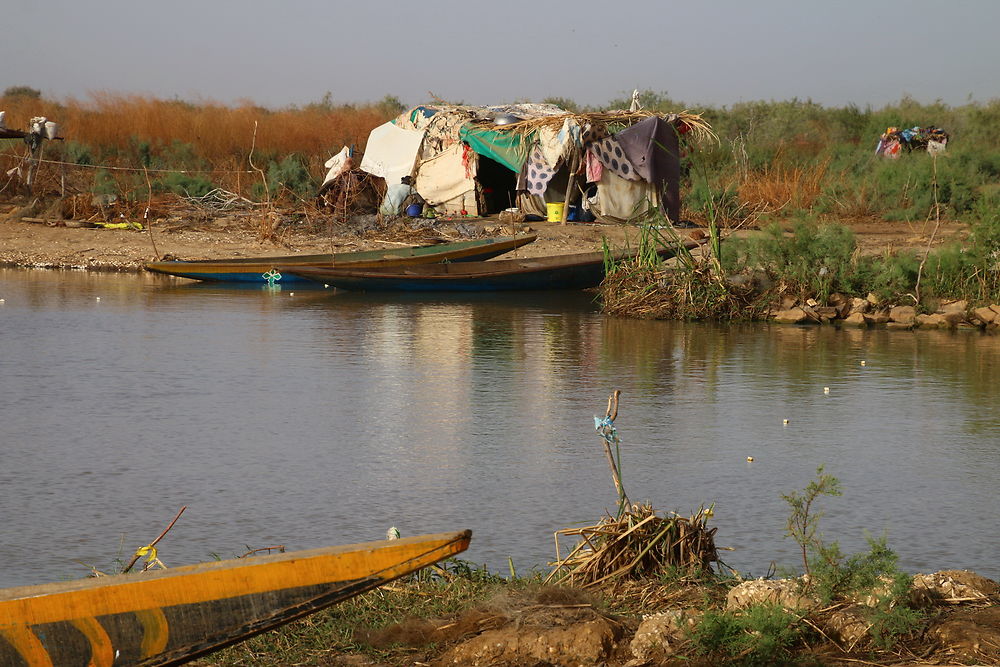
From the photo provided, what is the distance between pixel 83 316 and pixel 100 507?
8.77 m

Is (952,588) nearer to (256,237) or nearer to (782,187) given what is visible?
(256,237)

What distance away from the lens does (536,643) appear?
3.97 meters

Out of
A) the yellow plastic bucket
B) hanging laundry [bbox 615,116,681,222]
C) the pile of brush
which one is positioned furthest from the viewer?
the yellow plastic bucket

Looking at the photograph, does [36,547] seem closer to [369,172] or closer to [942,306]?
[942,306]

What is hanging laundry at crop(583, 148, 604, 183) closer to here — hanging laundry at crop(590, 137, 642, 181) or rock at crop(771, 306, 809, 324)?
hanging laundry at crop(590, 137, 642, 181)

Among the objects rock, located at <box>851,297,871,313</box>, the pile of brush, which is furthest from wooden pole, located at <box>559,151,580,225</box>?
the pile of brush

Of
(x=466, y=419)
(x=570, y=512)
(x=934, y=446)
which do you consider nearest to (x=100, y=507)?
(x=570, y=512)

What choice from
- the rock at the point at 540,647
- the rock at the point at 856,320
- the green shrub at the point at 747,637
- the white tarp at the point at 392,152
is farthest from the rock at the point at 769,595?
the white tarp at the point at 392,152

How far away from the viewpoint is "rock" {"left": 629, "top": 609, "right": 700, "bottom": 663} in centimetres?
390

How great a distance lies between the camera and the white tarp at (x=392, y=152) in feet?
77.7

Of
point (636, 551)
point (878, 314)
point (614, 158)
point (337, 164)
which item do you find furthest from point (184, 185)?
point (636, 551)

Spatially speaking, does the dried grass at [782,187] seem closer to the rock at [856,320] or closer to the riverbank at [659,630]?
the rock at [856,320]

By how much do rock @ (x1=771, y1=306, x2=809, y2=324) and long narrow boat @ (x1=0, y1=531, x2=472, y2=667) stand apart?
11548 mm

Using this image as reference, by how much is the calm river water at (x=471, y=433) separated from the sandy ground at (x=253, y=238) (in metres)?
6.54
